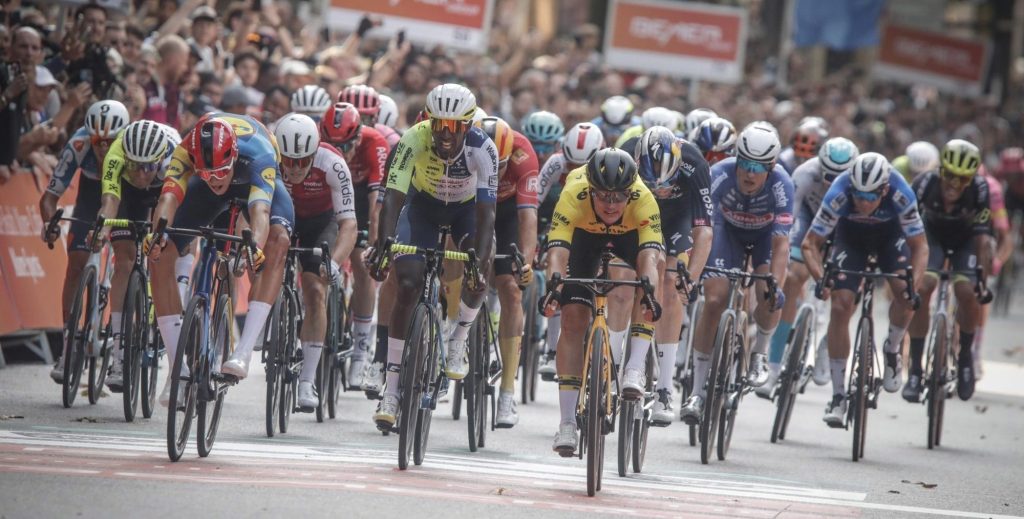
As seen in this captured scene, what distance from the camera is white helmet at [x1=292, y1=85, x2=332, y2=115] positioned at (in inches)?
512

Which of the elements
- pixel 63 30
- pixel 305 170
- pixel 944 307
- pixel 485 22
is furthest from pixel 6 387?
pixel 485 22

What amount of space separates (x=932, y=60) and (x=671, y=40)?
957cm

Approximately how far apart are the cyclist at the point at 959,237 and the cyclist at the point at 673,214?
10.8ft

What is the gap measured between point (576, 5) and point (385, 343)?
25.0m

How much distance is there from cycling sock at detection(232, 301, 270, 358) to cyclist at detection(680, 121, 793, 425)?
2989 mm

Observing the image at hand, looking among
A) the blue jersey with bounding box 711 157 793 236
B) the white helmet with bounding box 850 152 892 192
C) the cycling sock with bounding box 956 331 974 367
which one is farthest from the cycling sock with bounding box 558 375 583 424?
the cycling sock with bounding box 956 331 974 367

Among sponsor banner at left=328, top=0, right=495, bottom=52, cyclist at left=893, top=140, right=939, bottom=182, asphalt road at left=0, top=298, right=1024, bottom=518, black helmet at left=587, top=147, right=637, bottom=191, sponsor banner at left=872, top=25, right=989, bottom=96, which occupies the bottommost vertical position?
asphalt road at left=0, top=298, right=1024, bottom=518

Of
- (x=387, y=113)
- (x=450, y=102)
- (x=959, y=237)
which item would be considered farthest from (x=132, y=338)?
(x=959, y=237)

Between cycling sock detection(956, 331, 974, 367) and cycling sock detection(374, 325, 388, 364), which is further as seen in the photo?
cycling sock detection(956, 331, 974, 367)

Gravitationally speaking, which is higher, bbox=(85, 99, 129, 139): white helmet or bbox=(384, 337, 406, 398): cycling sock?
bbox=(85, 99, 129, 139): white helmet

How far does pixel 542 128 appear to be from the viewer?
13453 mm

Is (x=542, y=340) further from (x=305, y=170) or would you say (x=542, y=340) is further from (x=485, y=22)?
(x=485, y=22)

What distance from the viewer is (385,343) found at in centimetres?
1116

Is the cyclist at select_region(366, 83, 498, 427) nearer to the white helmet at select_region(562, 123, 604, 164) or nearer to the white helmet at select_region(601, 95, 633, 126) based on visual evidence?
the white helmet at select_region(562, 123, 604, 164)
